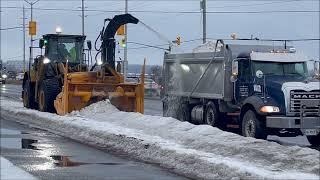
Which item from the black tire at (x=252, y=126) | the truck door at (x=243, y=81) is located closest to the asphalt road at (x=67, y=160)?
the black tire at (x=252, y=126)

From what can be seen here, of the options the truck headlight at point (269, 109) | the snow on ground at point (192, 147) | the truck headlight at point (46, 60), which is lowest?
the snow on ground at point (192, 147)

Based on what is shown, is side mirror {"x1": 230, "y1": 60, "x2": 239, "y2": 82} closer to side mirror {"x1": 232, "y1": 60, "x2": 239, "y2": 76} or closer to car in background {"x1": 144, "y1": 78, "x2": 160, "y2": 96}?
side mirror {"x1": 232, "y1": 60, "x2": 239, "y2": 76}

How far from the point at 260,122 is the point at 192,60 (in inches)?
205

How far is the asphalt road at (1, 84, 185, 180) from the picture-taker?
34.1 feet

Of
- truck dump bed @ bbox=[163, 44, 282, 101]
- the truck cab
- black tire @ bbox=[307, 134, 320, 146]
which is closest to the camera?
the truck cab

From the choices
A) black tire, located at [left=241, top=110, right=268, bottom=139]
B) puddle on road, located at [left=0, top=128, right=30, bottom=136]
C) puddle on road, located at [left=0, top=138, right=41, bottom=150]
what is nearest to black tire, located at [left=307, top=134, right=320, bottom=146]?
black tire, located at [left=241, top=110, right=268, bottom=139]

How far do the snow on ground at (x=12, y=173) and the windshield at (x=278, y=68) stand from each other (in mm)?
7794

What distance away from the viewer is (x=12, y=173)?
9.98 m

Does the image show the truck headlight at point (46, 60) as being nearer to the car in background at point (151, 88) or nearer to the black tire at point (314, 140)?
the black tire at point (314, 140)

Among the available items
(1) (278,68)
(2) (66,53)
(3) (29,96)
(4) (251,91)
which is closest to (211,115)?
(4) (251,91)

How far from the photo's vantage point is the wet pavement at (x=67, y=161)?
1038 centimetres

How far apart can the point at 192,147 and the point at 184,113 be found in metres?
7.38

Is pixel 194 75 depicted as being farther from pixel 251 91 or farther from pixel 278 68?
pixel 278 68

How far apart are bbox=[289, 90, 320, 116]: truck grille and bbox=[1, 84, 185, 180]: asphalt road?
466 centimetres
